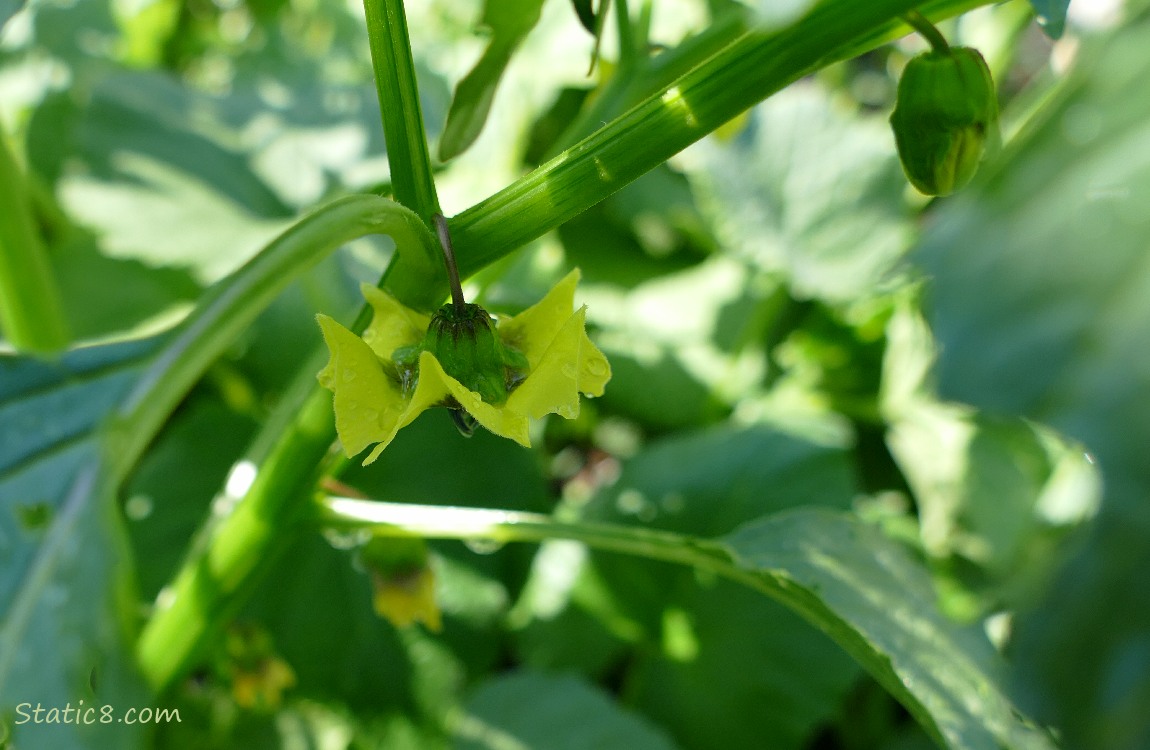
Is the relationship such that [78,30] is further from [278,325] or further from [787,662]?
[787,662]

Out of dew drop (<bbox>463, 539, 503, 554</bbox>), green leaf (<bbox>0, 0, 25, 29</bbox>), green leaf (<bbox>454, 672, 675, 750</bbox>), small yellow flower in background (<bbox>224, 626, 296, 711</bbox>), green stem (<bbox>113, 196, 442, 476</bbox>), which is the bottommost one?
green leaf (<bbox>454, 672, 675, 750</bbox>)

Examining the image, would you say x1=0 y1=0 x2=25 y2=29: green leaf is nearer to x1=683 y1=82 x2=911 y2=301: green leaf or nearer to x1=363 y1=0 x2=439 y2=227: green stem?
x1=363 y1=0 x2=439 y2=227: green stem

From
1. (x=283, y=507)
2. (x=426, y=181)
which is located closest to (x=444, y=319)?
(x=426, y=181)

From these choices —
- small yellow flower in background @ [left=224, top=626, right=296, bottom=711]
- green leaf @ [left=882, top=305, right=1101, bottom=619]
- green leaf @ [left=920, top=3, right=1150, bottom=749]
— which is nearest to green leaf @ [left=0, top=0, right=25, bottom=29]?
green leaf @ [left=920, top=3, right=1150, bottom=749]

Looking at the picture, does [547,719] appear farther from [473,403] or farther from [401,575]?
[473,403]

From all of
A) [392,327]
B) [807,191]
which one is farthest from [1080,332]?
[807,191]

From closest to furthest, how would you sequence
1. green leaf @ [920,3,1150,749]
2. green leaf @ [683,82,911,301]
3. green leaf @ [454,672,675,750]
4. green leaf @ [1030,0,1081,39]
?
green leaf @ [920,3,1150,749] < green leaf @ [1030,0,1081,39] < green leaf @ [454,672,675,750] < green leaf @ [683,82,911,301]
